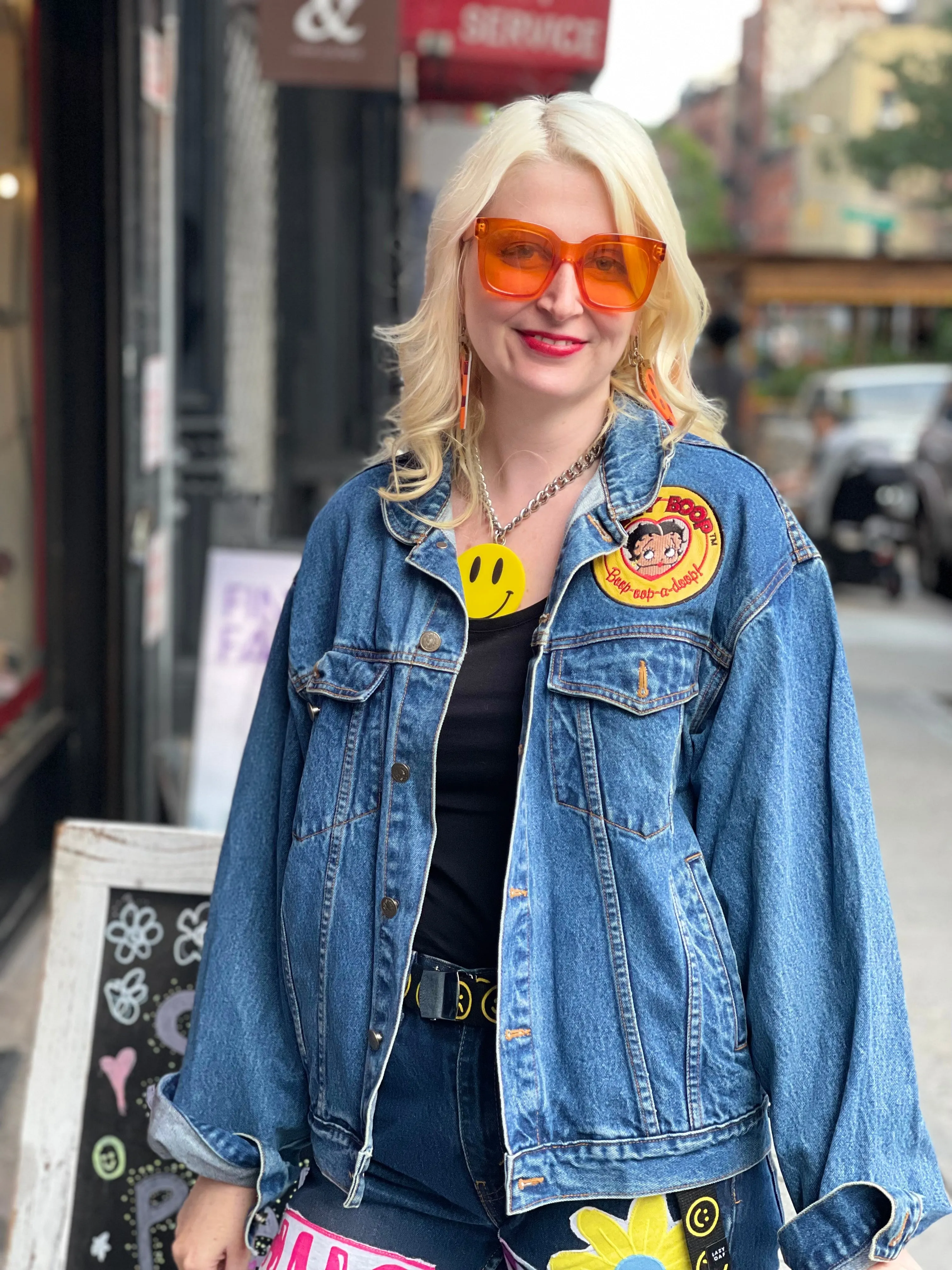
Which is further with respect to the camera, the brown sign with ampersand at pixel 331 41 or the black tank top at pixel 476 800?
the brown sign with ampersand at pixel 331 41

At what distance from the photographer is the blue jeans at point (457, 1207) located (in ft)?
5.46

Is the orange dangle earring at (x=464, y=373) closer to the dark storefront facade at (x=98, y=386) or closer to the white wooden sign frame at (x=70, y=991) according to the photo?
the white wooden sign frame at (x=70, y=991)

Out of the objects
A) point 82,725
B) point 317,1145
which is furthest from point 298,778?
point 82,725

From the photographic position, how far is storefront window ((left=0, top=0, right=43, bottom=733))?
4.57 metres

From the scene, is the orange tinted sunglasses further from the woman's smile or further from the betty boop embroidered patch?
the betty boop embroidered patch

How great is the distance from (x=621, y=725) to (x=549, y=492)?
12.9 inches

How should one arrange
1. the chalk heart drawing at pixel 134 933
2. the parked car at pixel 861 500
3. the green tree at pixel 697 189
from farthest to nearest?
the green tree at pixel 697 189
the parked car at pixel 861 500
the chalk heart drawing at pixel 134 933

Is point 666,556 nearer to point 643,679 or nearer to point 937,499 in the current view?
point 643,679

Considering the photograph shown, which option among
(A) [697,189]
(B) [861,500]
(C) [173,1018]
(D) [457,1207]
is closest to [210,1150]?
(D) [457,1207]

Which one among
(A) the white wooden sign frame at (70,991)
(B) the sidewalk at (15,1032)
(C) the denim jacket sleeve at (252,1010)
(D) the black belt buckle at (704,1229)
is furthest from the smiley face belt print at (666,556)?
(B) the sidewalk at (15,1032)

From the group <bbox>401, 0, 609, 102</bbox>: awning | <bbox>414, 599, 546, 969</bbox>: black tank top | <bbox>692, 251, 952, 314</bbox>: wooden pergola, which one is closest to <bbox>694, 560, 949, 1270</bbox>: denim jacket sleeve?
<bbox>414, 599, 546, 969</bbox>: black tank top

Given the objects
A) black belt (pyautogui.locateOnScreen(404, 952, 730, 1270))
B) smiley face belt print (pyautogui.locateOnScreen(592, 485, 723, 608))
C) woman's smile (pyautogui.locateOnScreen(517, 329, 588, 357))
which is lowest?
black belt (pyautogui.locateOnScreen(404, 952, 730, 1270))

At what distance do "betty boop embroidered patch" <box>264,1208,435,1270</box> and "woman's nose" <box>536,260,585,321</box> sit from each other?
1.09 meters

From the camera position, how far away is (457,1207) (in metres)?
1.76
